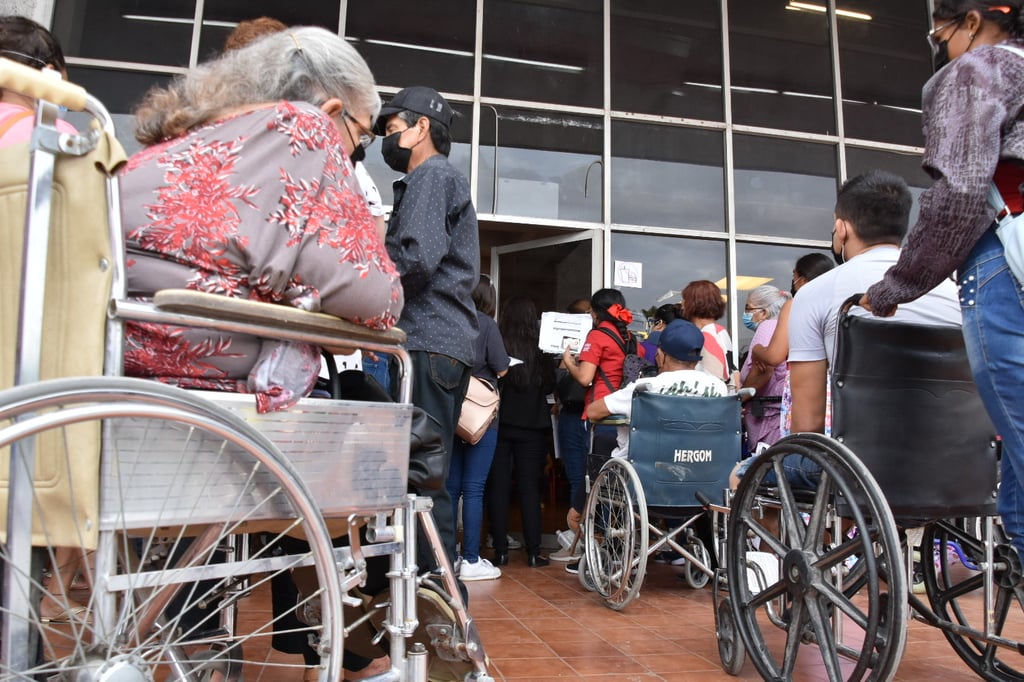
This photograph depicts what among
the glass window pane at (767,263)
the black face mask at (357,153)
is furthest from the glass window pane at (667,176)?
the black face mask at (357,153)

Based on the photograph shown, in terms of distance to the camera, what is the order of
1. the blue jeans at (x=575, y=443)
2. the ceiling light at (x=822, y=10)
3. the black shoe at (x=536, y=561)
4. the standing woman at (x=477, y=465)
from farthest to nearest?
the ceiling light at (x=822, y=10) < the blue jeans at (x=575, y=443) < the black shoe at (x=536, y=561) < the standing woman at (x=477, y=465)

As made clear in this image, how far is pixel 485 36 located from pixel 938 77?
5360mm

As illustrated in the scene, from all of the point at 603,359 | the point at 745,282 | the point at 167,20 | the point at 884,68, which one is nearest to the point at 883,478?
the point at 603,359

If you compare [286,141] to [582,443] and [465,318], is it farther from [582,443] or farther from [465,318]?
[582,443]

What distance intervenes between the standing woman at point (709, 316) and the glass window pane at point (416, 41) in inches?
116

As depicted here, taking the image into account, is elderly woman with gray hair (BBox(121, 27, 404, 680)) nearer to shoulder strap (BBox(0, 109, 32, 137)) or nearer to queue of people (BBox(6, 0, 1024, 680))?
Answer: queue of people (BBox(6, 0, 1024, 680))

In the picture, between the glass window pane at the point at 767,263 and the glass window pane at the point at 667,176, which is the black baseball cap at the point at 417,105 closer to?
the glass window pane at the point at 667,176

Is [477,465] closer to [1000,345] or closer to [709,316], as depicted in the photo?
[709,316]

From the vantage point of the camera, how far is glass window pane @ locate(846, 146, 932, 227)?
23.9 feet

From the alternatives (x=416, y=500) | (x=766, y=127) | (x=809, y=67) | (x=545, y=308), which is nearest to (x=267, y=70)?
(x=416, y=500)

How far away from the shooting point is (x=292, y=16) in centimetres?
656

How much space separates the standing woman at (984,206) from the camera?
1811 millimetres

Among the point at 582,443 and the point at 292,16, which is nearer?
the point at 582,443

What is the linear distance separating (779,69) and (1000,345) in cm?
616
